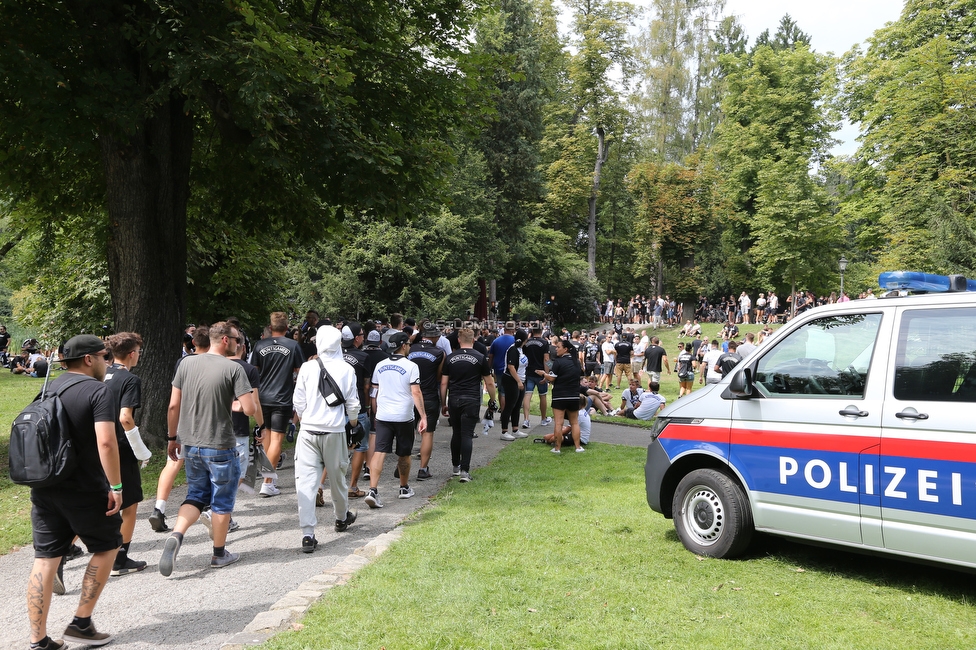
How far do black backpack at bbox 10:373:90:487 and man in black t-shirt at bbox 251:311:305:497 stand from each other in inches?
190

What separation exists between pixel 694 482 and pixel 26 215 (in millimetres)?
14351

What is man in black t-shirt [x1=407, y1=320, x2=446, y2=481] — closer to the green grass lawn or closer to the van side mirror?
the green grass lawn

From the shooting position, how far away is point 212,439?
626 cm

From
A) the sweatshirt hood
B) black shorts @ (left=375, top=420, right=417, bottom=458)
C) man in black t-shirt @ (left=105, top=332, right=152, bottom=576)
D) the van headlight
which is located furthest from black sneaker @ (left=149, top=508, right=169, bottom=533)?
the van headlight

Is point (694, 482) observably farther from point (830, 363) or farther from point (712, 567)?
point (830, 363)

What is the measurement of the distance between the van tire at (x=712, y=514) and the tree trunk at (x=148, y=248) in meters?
8.18

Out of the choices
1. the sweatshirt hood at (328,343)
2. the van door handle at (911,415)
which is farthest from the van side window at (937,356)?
the sweatshirt hood at (328,343)

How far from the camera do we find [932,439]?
4.92 m

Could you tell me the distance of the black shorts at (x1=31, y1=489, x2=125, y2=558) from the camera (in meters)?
4.52

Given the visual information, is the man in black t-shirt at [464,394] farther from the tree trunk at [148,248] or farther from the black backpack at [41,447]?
the black backpack at [41,447]

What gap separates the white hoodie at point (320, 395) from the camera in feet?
23.1

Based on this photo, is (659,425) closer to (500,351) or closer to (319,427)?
(319,427)

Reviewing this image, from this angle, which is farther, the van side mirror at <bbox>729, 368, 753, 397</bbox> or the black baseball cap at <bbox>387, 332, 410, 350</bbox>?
the black baseball cap at <bbox>387, 332, 410, 350</bbox>

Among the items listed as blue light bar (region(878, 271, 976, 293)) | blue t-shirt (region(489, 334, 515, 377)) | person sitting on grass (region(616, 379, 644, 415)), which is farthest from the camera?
person sitting on grass (region(616, 379, 644, 415))
